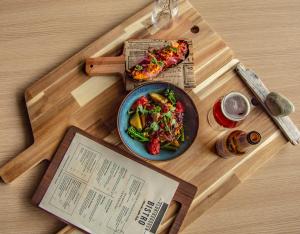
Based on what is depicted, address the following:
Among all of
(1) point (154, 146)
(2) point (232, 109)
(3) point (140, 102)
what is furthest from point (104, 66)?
(2) point (232, 109)

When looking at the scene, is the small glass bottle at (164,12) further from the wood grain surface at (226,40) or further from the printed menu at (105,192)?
the printed menu at (105,192)

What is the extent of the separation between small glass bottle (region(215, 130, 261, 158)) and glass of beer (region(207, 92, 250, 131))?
0.11ft

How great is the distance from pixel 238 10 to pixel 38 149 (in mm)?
679

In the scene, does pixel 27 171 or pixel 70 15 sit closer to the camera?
pixel 27 171

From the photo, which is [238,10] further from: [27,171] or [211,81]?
[27,171]

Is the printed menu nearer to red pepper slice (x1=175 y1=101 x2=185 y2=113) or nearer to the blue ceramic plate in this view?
the blue ceramic plate

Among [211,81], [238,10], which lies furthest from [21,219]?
[238,10]

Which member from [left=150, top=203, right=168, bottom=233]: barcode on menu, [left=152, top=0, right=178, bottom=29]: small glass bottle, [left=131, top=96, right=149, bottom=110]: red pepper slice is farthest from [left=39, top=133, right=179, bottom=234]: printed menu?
[left=152, top=0, right=178, bottom=29]: small glass bottle

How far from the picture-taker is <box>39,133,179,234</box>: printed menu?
889 mm

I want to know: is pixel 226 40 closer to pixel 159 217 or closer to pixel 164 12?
pixel 164 12

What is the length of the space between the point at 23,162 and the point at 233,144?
52cm

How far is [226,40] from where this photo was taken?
1.05m

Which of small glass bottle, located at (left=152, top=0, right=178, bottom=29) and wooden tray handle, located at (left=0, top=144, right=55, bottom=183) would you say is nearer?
wooden tray handle, located at (left=0, top=144, right=55, bottom=183)

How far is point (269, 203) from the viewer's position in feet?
3.17
